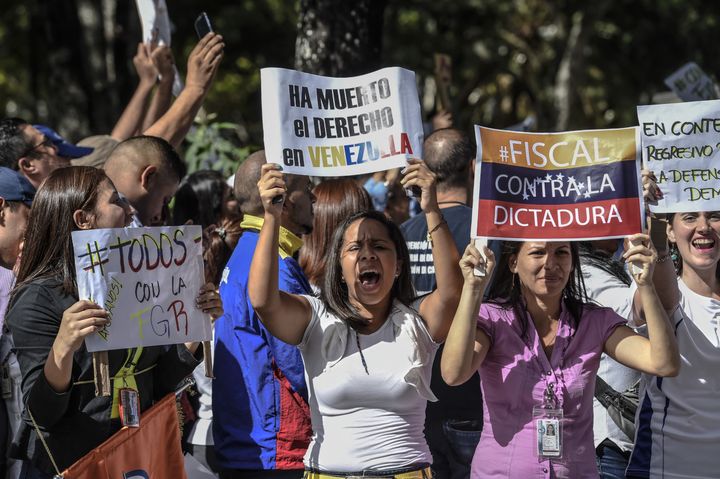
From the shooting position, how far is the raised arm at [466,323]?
424 centimetres

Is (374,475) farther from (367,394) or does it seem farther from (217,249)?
(217,249)

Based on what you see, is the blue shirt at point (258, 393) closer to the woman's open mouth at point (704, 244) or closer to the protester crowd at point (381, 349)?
the protester crowd at point (381, 349)

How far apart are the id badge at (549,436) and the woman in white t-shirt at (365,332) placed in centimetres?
46

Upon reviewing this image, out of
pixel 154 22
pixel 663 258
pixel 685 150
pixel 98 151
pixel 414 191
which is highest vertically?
A: pixel 154 22

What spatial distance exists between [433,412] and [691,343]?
142 cm

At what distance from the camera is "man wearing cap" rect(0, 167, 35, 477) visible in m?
4.80

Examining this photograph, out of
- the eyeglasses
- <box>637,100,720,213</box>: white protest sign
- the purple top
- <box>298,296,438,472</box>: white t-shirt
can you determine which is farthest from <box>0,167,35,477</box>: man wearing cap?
<box>637,100,720,213</box>: white protest sign

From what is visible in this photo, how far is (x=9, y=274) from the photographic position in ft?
16.9

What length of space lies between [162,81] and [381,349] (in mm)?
3858

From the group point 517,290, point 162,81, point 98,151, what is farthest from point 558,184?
point 162,81

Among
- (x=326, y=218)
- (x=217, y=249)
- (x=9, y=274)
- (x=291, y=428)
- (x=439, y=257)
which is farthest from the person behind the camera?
(x=217, y=249)

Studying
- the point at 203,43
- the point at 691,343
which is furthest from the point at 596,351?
the point at 203,43

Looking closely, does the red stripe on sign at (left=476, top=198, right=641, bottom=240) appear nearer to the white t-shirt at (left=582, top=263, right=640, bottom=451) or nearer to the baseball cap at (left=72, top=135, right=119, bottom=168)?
the white t-shirt at (left=582, top=263, right=640, bottom=451)

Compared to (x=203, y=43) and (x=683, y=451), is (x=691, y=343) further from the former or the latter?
(x=203, y=43)
